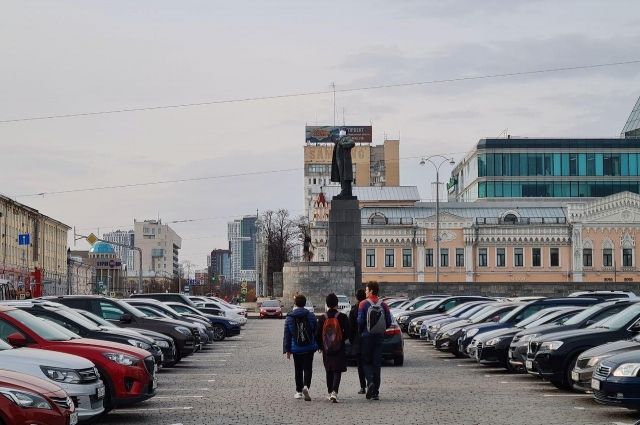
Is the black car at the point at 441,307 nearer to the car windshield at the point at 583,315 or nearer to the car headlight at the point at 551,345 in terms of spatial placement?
the car windshield at the point at 583,315

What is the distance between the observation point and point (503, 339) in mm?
24422

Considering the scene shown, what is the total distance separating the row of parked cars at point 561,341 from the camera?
1547cm

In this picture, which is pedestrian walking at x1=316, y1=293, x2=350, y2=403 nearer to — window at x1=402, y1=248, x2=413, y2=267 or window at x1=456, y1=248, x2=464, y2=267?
window at x1=402, y1=248, x2=413, y2=267

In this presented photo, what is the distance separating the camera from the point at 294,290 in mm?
69500

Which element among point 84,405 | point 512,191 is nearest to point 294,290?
point 84,405

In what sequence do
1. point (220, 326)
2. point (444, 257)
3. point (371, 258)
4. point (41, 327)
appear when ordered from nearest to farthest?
point (41, 327) < point (220, 326) < point (444, 257) < point (371, 258)

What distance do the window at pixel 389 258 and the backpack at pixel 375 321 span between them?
303 feet

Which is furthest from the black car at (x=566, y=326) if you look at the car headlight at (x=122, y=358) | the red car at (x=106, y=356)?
the car headlight at (x=122, y=358)

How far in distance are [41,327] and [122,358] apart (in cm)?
141

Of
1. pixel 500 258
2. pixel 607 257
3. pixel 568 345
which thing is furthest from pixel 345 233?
pixel 607 257

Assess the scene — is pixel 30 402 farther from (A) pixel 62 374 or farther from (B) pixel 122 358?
(B) pixel 122 358

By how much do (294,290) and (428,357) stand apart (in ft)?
130

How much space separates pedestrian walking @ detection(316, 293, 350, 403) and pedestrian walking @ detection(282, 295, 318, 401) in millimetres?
174

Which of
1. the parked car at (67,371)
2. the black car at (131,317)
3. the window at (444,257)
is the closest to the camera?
the parked car at (67,371)
